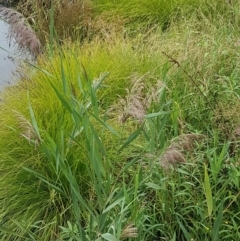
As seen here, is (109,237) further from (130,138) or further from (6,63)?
(6,63)

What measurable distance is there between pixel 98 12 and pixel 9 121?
2.69 metres

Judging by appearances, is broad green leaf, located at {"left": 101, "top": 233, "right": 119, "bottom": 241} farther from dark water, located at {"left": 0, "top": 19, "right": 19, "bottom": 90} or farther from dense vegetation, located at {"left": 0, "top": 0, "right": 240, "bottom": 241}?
dark water, located at {"left": 0, "top": 19, "right": 19, "bottom": 90}

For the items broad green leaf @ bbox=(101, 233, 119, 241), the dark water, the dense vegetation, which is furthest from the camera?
the dark water

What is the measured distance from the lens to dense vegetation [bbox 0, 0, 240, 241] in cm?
186

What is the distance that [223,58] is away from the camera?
361 centimetres

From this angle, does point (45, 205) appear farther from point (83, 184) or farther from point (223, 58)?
point (223, 58)

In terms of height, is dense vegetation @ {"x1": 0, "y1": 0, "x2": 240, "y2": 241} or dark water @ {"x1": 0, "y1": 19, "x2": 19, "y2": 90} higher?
dense vegetation @ {"x1": 0, "y1": 0, "x2": 240, "y2": 241}

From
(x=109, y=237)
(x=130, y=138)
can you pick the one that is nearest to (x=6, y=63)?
(x=130, y=138)

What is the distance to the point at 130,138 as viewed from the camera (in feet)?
6.02

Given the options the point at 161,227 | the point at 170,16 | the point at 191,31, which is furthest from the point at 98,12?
the point at 161,227

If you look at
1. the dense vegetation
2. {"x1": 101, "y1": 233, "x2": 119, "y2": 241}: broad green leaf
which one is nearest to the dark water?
the dense vegetation

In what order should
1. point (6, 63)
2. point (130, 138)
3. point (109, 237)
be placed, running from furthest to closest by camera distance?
point (6, 63)
point (130, 138)
point (109, 237)

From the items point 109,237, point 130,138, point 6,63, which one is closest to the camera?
point 109,237

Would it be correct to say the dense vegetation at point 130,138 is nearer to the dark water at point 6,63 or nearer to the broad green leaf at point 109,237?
the broad green leaf at point 109,237
